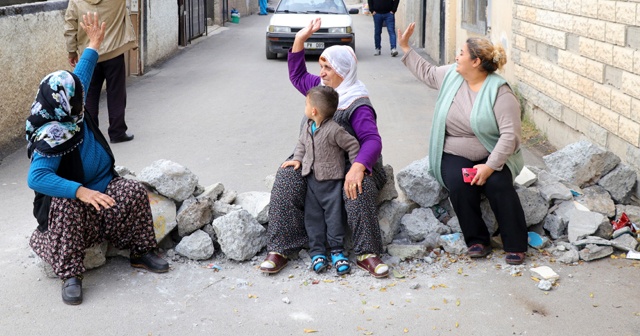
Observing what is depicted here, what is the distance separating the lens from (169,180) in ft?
18.6

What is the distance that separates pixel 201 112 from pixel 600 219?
6832 mm

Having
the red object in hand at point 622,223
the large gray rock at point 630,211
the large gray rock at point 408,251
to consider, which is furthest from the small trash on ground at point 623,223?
the large gray rock at point 408,251

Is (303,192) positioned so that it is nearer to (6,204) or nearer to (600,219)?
(600,219)

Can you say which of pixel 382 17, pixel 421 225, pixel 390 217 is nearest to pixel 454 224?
pixel 421 225

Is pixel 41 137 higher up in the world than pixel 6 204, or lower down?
higher up

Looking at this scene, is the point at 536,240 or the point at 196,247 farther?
the point at 536,240

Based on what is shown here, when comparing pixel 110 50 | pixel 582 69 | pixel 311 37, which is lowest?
pixel 582 69

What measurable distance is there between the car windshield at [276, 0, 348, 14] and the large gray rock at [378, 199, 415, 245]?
13.1 meters

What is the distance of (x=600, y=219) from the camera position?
222 inches

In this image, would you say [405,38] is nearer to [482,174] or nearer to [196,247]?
[482,174]

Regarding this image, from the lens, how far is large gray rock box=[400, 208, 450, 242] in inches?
224

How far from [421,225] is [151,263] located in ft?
6.05

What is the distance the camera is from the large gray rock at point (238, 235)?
5406mm

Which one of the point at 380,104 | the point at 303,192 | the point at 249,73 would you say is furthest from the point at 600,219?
the point at 249,73
